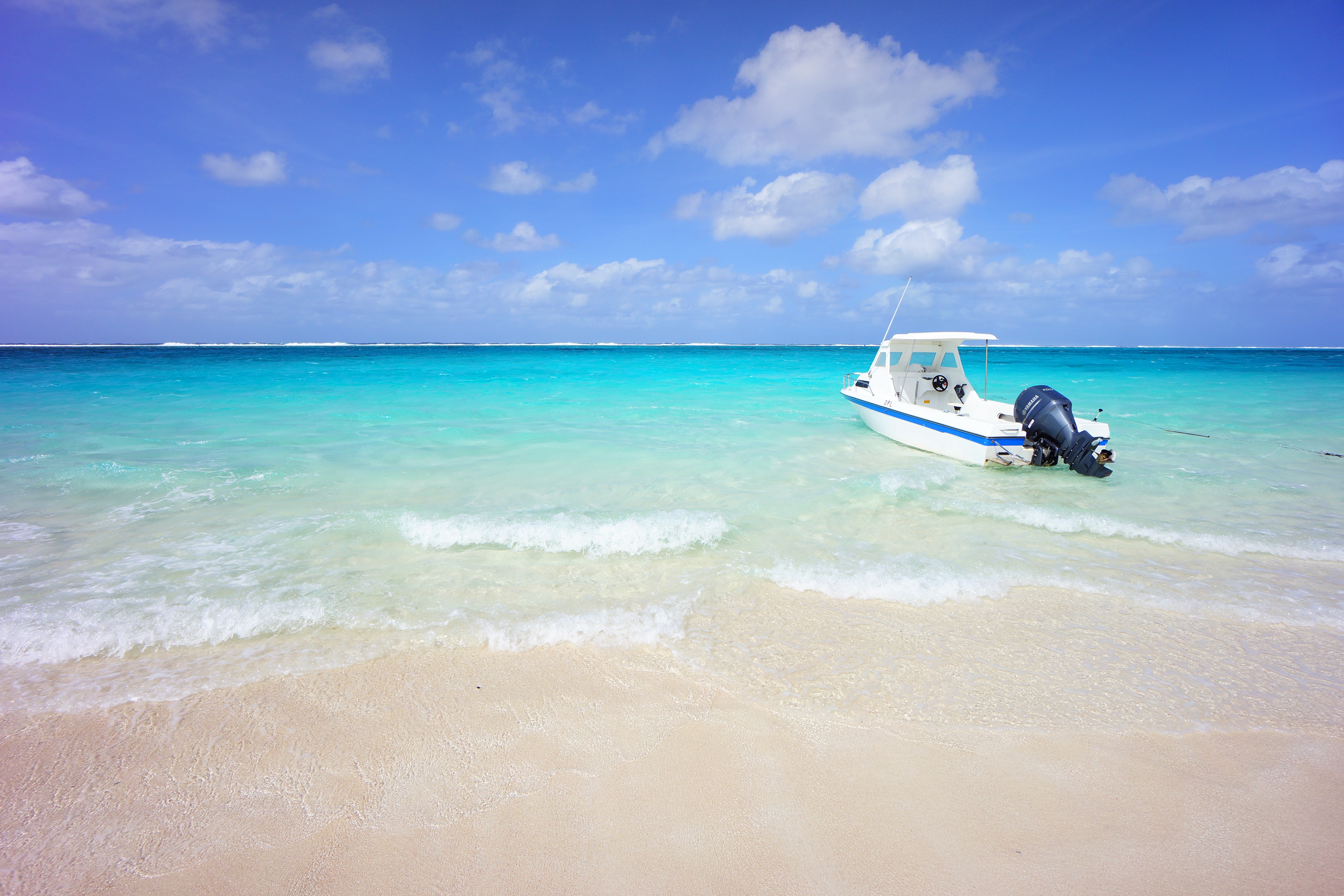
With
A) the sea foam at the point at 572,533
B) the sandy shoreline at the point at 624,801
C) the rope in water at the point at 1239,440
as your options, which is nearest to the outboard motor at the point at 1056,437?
the rope in water at the point at 1239,440

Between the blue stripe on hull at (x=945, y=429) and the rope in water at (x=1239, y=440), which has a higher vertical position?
the blue stripe on hull at (x=945, y=429)

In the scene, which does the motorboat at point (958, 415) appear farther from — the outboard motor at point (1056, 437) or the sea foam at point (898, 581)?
the sea foam at point (898, 581)

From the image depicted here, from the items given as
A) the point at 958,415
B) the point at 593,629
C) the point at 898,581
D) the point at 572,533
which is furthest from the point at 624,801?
the point at 958,415

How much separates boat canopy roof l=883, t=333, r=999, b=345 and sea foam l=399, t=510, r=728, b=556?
8560 mm

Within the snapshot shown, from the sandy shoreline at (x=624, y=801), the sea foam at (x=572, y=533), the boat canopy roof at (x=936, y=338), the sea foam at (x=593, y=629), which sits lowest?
the sandy shoreline at (x=624, y=801)

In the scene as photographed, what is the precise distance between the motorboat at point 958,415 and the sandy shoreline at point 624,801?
7466mm

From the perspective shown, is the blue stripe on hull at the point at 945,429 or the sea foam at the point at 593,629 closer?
the sea foam at the point at 593,629

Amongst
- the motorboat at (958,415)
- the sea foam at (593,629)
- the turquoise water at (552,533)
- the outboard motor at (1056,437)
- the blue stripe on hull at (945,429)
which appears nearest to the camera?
the sea foam at (593,629)

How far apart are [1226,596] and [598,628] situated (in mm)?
5672

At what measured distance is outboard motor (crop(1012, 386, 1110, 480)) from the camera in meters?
9.74

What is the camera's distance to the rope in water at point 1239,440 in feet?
38.3

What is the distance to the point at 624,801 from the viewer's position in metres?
2.80

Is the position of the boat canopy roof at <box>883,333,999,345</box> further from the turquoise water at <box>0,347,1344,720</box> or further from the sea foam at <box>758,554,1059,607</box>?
the sea foam at <box>758,554,1059,607</box>

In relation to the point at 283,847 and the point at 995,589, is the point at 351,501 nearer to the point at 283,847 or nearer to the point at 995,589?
the point at 283,847
